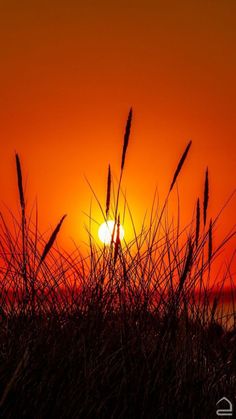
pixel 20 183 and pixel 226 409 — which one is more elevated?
pixel 20 183

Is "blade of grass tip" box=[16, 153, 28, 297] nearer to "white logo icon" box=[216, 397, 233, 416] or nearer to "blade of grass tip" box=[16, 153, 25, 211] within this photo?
"blade of grass tip" box=[16, 153, 25, 211]

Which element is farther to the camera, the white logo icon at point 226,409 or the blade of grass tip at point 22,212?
the blade of grass tip at point 22,212

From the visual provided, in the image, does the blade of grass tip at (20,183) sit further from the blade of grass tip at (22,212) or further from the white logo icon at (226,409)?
the white logo icon at (226,409)

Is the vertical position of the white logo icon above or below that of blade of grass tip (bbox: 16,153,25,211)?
below

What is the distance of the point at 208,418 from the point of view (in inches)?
81.0

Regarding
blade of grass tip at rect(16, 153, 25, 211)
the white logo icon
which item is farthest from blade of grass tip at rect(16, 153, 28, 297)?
the white logo icon

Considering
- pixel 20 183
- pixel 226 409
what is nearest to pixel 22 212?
pixel 20 183

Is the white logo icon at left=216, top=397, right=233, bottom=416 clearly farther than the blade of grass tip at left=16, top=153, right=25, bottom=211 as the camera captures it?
No

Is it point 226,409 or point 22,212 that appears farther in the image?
point 22,212

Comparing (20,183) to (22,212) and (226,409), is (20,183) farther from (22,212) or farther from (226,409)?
(226,409)

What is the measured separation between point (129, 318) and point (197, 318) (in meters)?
0.28

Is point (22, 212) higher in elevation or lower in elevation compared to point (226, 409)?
higher

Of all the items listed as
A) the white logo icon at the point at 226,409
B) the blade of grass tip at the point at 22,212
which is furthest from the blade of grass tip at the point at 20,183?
the white logo icon at the point at 226,409

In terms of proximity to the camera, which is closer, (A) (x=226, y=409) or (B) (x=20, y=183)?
(A) (x=226, y=409)
